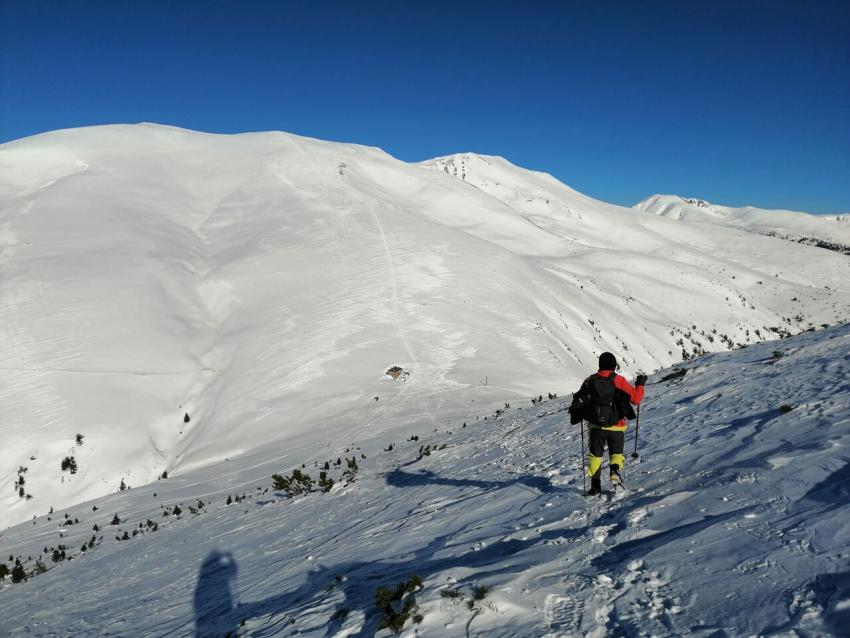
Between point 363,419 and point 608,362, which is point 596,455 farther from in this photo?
point 363,419

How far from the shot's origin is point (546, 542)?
21.3ft

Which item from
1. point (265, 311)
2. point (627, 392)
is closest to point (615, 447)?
point (627, 392)

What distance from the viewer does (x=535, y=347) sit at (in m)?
33.1

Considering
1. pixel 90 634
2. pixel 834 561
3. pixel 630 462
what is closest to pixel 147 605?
pixel 90 634

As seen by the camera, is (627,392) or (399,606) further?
(627,392)

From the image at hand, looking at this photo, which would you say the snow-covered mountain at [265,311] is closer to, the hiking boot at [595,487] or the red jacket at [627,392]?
the hiking boot at [595,487]

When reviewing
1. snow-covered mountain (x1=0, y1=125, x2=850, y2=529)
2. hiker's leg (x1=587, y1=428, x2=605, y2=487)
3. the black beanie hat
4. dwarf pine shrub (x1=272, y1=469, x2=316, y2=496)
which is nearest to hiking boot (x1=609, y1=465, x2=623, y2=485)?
hiker's leg (x1=587, y1=428, x2=605, y2=487)

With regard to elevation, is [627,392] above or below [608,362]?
below

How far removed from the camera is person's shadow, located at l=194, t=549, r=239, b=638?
23.8 ft

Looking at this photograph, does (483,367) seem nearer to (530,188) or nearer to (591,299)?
(591,299)

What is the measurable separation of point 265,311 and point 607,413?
32.7m

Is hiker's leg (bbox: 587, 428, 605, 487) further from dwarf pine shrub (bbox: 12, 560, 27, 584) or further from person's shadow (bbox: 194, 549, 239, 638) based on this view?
dwarf pine shrub (bbox: 12, 560, 27, 584)

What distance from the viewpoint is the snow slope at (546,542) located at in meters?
4.68

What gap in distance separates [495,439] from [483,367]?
1528cm
